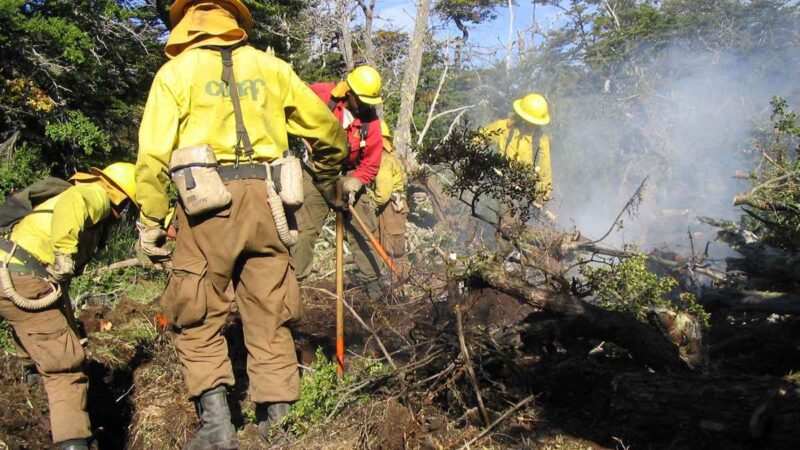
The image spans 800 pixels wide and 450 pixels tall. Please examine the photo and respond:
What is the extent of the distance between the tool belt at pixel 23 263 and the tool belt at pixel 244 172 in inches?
54.4

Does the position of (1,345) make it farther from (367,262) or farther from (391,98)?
(391,98)

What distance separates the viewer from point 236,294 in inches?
136

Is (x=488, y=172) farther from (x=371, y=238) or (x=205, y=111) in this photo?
(x=205, y=111)

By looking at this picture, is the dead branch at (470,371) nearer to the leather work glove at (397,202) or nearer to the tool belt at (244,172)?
the tool belt at (244,172)

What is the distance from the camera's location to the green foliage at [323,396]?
11.1 feet

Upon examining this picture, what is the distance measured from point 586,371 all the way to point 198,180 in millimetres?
2190

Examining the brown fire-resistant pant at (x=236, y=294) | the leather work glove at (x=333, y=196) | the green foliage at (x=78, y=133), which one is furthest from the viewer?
the green foliage at (x=78, y=133)

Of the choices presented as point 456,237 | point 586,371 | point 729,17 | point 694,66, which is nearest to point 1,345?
point 586,371

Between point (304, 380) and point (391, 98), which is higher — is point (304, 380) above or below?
below

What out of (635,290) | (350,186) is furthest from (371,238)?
(635,290)

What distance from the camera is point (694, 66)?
11.3 m

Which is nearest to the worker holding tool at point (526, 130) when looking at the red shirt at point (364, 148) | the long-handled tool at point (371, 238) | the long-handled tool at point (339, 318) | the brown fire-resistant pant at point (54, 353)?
the red shirt at point (364, 148)

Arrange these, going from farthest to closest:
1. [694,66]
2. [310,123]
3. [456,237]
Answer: [694,66] → [456,237] → [310,123]

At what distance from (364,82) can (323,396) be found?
276 centimetres
